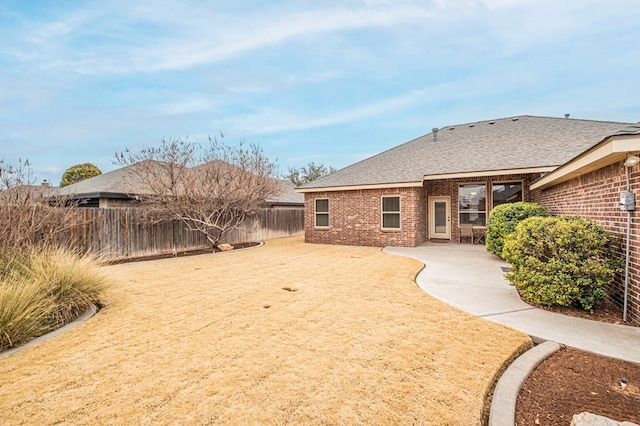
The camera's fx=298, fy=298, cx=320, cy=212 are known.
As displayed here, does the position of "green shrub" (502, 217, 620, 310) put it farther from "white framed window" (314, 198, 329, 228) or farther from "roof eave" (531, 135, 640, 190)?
"white framed window" (314, 198, 329, 228)

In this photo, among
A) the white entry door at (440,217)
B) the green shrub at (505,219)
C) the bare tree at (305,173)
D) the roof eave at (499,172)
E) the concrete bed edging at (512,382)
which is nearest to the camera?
the concrete bed edging at (512,382)

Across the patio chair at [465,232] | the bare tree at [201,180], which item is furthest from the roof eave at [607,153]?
the bare tree at [201,180]

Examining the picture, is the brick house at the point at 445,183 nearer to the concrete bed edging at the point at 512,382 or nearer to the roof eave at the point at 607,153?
the roof eave at the point at 607,153

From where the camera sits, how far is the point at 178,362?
3.17m

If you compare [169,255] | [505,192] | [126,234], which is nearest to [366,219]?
[505,192]

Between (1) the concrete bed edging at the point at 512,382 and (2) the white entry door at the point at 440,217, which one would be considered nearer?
(1) the concrete bed edging at the point at 512,382

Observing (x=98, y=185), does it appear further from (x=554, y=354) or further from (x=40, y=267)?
(x=554, y=354)

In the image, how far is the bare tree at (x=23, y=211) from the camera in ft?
21.0

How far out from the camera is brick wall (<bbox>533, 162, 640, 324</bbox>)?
400 centimetres

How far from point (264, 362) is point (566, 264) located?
4.62m

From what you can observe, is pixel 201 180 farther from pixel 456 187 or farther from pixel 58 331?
pixel 456 187

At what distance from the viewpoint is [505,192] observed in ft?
40.7

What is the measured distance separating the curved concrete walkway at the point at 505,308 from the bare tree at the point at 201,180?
7.69 meters

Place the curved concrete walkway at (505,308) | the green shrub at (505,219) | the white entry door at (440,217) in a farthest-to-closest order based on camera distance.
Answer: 1. the white entry door at (440,217)
2. the green shrub at (505,219)
3. the curved concrete walkway at (505,308)
